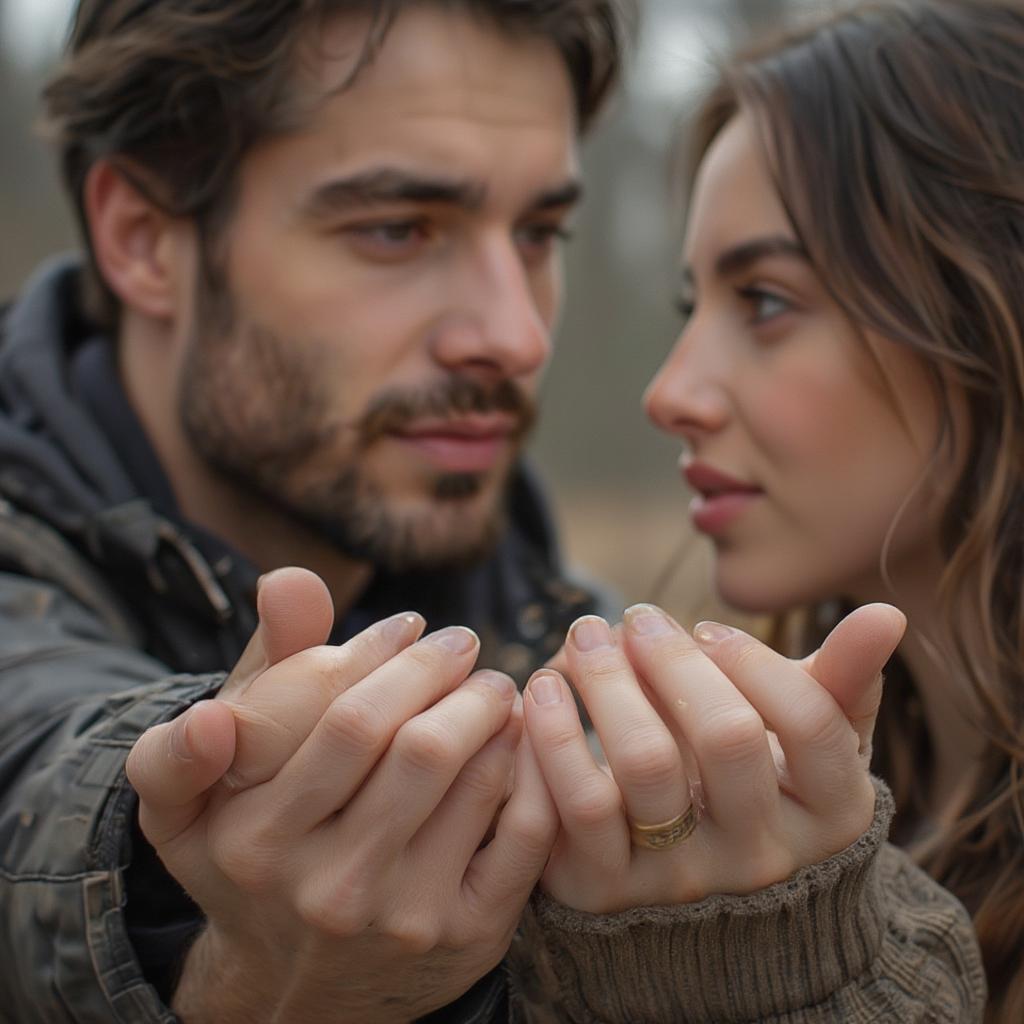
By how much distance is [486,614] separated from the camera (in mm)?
3002

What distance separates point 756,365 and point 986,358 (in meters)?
0.37

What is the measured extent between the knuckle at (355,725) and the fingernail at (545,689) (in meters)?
0.16

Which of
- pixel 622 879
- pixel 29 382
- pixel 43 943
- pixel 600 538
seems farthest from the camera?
pixel 600 538

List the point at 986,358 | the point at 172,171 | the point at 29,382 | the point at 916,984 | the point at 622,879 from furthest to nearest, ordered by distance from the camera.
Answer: the point at 172,171 → the point at 29,382 → the point at 986,358 → the point at 916,984 → the point at 622,879

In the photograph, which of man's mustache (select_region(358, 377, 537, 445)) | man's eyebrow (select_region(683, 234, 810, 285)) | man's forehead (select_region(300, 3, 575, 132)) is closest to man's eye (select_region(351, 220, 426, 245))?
man's forehead (select_region(300, 3, 575, 132))

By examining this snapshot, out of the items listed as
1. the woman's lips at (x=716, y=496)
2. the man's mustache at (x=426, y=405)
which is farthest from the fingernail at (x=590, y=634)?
the man's mustache at (x=426, y=405)

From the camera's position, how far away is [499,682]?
117 centimetres

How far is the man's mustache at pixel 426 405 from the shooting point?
254 cm

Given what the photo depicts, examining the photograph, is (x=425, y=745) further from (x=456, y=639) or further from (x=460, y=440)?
(x=460, y=440)

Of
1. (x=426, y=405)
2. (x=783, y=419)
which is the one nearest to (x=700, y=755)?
(x=783, y=419)

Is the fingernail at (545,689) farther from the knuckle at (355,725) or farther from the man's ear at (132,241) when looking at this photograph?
the man's ear at (132,241)

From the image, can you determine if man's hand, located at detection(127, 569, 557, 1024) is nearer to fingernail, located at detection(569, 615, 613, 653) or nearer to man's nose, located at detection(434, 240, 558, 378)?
fingernail, located at detection(569, 615, 613, 653)

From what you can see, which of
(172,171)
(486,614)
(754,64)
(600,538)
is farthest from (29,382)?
(600,538)

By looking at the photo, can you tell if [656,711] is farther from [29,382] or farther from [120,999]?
[29,382]
